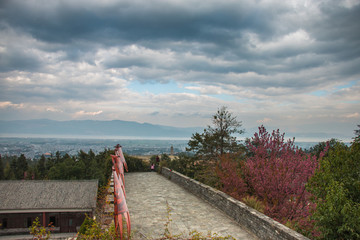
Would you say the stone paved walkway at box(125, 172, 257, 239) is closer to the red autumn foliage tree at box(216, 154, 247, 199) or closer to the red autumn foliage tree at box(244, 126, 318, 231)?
the red autumn foliage tree at box(216, 154, 247, 199)

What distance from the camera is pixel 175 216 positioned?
8.62 m

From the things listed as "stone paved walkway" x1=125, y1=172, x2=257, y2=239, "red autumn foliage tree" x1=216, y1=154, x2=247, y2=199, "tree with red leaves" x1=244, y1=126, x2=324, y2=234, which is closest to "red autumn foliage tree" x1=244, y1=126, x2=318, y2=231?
"tree with red leaves" x1=244, y1=126, x2=324, y2=234

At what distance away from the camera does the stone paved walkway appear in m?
7.06

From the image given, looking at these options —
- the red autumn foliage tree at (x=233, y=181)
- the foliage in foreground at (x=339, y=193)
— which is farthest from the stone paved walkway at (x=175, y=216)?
the foliage in foreground at (x=339, y=193)

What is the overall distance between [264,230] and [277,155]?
3927 millimetres

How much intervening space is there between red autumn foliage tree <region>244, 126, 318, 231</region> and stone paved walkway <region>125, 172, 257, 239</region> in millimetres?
1642

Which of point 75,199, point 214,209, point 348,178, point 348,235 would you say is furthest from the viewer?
point 75,199

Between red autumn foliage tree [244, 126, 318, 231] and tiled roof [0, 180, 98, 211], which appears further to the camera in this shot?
tiled roof [0, 180, 98, 211]

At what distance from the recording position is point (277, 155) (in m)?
9.73

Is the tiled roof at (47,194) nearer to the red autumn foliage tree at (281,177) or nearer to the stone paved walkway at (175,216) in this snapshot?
the stone paved walkway at (175,216)

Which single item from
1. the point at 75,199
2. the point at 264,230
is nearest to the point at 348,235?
the point at 264,230

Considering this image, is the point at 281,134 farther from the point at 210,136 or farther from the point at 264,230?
the point at 210,136

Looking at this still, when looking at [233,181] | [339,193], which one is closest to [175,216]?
[233,181]

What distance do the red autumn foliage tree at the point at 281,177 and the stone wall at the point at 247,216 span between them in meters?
1.00
